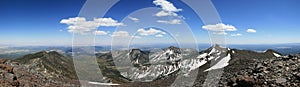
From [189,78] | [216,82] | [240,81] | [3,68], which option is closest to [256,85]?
[240,81]

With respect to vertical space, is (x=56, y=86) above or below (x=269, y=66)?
below

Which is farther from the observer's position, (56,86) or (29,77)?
(56,86)

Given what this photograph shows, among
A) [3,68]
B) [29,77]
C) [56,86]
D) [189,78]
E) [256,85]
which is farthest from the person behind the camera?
[189,78]

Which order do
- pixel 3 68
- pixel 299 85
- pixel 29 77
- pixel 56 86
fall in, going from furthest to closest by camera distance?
1. pixel 56 86
2. pixel 29 77
3. pixel 3 68
4. pixel 299 85

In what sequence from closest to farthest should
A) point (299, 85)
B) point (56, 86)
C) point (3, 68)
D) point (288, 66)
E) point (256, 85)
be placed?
1. point (299, 85)
2. point (256, 85)
3. point (288, 66)
4. point (3, 68)
5. point (56, 86)

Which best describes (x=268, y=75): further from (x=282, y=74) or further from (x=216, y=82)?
(x=216, y=82)

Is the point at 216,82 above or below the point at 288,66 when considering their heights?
below

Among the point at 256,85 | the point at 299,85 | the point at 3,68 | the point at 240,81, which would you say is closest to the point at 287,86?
the point at 299,85

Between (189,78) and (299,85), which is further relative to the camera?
(189,78)

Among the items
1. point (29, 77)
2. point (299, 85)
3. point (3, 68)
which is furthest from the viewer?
point (29, 77)

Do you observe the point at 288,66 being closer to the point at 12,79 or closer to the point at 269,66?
the point at 269,66
